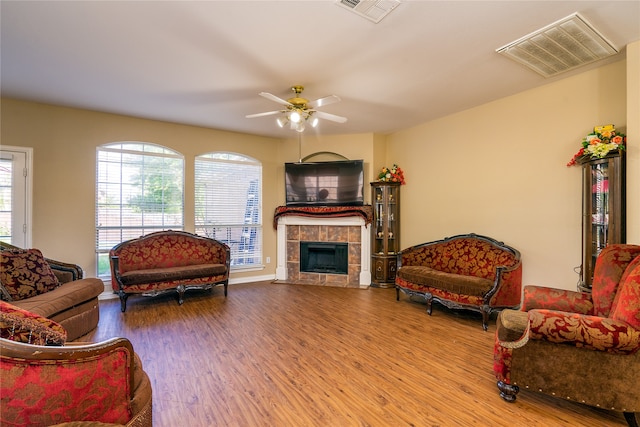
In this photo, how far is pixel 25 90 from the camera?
139 inches

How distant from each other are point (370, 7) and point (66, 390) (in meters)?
2.69

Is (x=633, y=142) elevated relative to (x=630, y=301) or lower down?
elevated


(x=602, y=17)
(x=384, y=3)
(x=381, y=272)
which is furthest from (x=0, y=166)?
(x=602, y=17)

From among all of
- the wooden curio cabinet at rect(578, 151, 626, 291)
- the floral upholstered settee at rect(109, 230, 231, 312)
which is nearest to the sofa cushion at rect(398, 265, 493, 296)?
the wooden curio cabinet at rect(578, 151, 626, 291)

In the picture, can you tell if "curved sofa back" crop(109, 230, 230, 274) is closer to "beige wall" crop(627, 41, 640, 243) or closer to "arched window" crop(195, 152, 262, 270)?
"arched window" crop(195, 152, 262, 270)

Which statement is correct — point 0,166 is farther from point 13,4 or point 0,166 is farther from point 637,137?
point 637,137

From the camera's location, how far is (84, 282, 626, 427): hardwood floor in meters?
1.87

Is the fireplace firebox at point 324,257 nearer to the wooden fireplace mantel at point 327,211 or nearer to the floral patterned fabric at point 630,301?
the wooden fireplace mantel at point 327,211

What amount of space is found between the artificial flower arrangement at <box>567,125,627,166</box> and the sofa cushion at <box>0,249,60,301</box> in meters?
5.45

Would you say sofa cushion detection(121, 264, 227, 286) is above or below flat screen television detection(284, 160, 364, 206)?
below

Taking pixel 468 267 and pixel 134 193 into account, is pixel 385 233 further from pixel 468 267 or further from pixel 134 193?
pixel 134 193

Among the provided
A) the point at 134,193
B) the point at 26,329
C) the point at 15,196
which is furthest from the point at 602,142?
the point at 15,196

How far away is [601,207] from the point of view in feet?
8.87

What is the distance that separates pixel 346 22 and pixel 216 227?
159 inches
